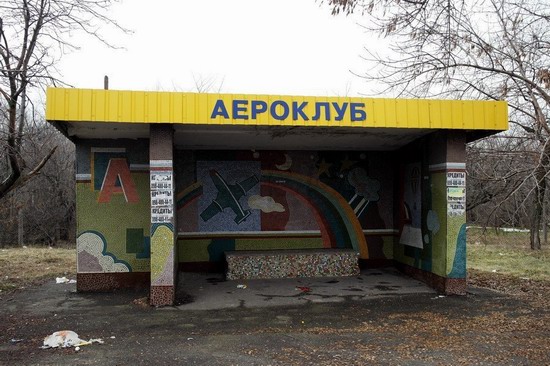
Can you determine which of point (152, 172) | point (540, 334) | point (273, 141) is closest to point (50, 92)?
point (152, 172)

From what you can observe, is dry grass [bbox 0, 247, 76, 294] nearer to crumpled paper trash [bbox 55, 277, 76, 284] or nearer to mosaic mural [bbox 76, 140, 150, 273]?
crumpled paper trash [bbox 55, 277, 76, 284]

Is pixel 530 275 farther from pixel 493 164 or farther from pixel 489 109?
pixel 489 109

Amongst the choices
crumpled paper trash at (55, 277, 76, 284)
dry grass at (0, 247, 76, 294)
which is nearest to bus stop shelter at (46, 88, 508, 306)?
crumpled paper trash at (55, 277, 76, 284)

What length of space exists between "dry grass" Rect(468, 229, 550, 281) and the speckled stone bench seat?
11.2ft

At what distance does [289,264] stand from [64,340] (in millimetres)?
5325

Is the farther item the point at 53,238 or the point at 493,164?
the point at 53,238

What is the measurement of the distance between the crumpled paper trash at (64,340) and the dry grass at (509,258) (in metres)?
8.89

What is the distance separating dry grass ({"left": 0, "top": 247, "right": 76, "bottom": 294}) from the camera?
1073cm

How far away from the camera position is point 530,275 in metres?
12.0

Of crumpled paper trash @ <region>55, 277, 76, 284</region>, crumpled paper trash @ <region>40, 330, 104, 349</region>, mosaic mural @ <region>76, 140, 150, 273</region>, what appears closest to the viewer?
crumpled paper trash @ <region>40, 330, 104, 349</region>

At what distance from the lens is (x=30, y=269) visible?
1298 centimetres

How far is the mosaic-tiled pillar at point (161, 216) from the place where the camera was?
7945mm

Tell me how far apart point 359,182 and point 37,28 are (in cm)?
768

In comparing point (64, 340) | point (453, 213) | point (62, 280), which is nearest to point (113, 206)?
point (62, 280)
